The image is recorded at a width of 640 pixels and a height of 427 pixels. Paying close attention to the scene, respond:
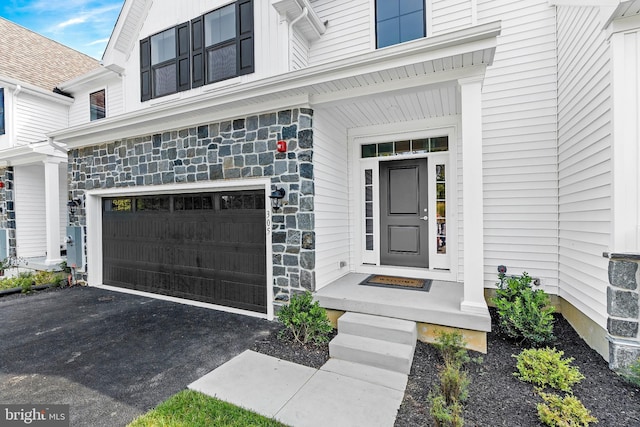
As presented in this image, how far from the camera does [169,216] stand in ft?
18.1

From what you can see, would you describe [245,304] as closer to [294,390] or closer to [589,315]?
[294,390]

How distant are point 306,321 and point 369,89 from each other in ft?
9.80

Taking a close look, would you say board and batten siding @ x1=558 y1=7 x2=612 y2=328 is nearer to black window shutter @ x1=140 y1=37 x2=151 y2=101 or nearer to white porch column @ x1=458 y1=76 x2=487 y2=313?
white porch column @ x1=458 y1=76 x2=487 y2=313

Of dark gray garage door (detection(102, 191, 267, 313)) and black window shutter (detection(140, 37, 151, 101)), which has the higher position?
black window shutter (detection(140, 37, 151, 101))

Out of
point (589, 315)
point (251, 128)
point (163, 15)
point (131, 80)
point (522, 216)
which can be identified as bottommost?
point (589, 315)

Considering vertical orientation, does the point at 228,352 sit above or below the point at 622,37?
below

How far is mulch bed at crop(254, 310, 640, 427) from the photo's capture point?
2330 millimetres

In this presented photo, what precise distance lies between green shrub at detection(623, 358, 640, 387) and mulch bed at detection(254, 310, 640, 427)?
0.05m

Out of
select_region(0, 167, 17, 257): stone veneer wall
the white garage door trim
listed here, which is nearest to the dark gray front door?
the white garage door trim

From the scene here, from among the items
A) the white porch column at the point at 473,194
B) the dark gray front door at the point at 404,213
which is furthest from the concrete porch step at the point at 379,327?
the dark gray front door at the point at 404,213

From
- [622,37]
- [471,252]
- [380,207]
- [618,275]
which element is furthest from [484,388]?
[622,37]

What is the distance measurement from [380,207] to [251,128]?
2.52 metres

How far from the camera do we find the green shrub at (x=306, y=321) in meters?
3.60

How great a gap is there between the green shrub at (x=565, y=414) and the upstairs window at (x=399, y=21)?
533 centimetres
